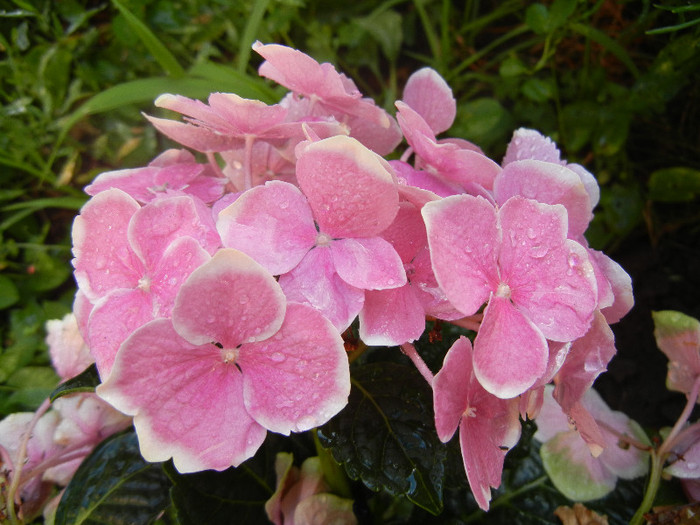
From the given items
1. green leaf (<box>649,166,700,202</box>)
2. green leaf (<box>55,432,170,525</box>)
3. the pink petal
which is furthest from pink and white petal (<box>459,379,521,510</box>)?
green leaf (<box>649,166,700,202</box>)

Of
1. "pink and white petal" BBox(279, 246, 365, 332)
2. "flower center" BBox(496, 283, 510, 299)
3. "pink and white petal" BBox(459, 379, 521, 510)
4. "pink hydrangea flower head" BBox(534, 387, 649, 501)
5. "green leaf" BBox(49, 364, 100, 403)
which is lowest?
"pink hydrangea flower head" BBox(534, 387, 649, 501)

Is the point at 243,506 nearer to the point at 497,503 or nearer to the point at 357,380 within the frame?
the point at 357,380

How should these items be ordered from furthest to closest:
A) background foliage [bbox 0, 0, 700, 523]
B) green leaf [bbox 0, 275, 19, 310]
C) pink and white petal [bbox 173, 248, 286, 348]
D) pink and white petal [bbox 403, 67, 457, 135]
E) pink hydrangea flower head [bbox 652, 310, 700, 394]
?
1. green leaf [bbox 0, 275, 19, 310]
2. background foliage [bbox 0, 0, 700, 523]
3. pink hydrangea flower head [bbox 652, 310, 700, 394]
4. pink and white petal [bbox 403, 67, 457, 135]
5. pink and white petal [bbox 173, 248, 286, 348]

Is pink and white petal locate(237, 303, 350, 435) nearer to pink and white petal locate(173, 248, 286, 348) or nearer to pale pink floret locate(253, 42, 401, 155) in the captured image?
pink and white petal locate(173, 248, 286, 348)

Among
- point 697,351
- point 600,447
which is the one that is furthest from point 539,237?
point 697,351

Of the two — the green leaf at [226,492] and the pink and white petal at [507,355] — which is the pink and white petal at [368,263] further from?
the green leaf at [226,492]

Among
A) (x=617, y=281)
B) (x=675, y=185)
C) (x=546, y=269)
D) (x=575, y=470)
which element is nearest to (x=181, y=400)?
(x=546, y=269)

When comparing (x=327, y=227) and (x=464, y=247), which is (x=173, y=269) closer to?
(x=327, y=227)
